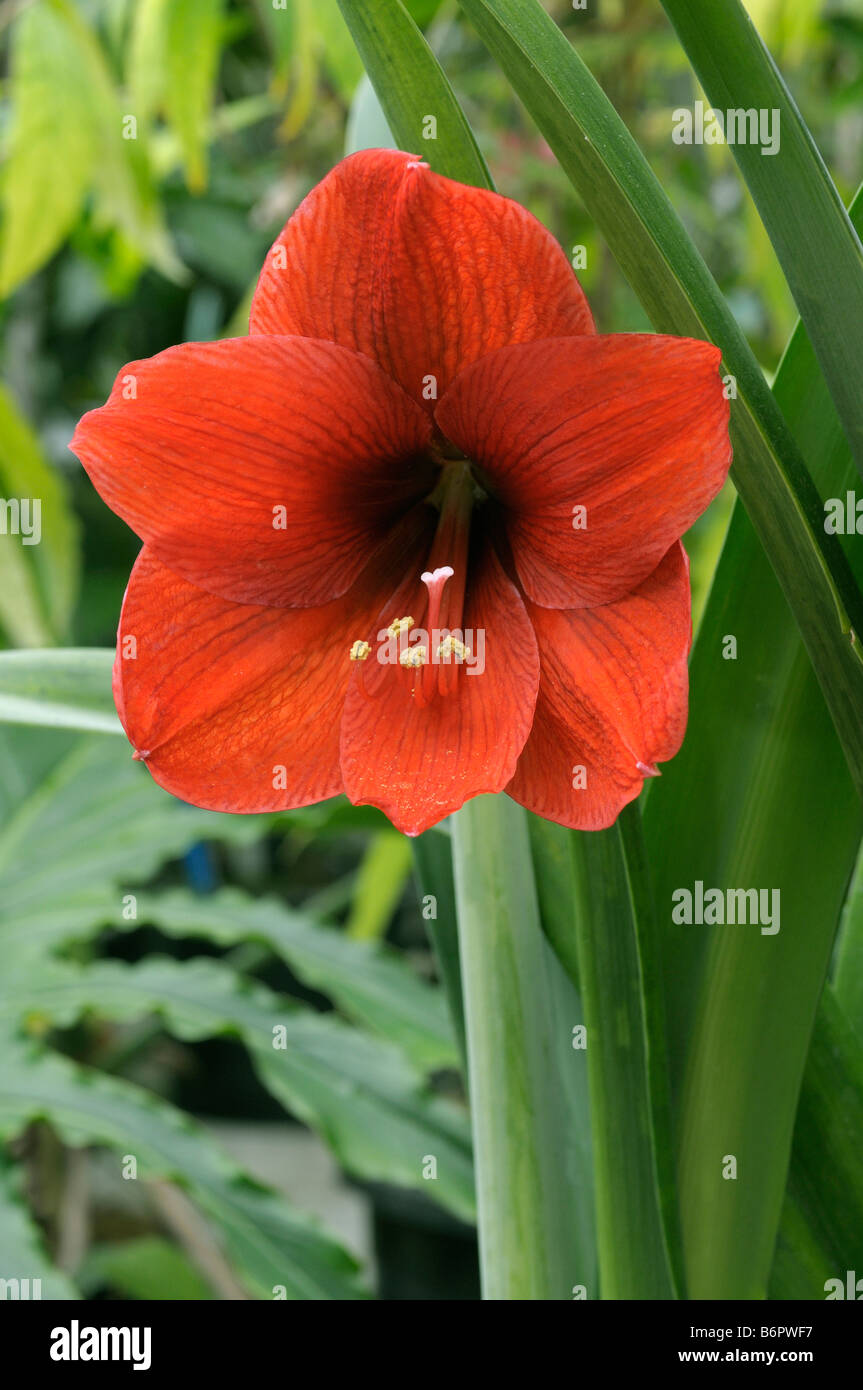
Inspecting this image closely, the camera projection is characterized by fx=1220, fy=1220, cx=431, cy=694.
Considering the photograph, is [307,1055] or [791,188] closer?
[791,188]

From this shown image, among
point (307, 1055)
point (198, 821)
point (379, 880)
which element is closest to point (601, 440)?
point (307, 1055)

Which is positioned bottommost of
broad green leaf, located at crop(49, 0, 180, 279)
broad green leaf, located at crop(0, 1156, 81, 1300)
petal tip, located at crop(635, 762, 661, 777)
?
broad green leaf, located at crop(0, 1156, 81, 1300)

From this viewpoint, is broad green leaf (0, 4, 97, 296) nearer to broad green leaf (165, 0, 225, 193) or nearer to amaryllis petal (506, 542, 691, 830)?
broad green leaf (165, 0, 225, 193)

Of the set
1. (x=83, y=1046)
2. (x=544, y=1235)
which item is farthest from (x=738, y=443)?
(x=83, y=1046)

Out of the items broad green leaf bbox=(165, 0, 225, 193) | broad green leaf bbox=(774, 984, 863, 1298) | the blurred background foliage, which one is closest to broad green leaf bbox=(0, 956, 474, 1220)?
the blurred background foliage

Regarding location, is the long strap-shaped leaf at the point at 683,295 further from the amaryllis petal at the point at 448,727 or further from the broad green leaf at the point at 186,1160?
the broad green leaf at the point at 186,1160

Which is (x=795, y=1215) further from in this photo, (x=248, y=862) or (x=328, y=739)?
(x=248, y=862)

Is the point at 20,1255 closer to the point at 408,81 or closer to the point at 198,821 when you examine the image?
the point at 198,821

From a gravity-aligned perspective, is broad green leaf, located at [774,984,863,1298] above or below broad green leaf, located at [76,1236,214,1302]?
above
